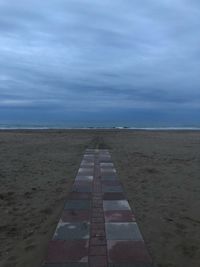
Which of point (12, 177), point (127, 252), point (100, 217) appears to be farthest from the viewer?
point (12, 177)

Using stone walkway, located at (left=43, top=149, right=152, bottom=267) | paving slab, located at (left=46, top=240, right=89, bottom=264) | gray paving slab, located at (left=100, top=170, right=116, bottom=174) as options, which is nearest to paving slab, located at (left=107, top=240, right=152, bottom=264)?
stone walkway, located at (left=43, top=149, right=152, bottom=267)

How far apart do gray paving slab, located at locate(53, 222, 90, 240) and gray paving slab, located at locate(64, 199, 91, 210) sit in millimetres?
953

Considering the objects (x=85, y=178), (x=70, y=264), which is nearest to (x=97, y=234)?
(x=70, y=264)

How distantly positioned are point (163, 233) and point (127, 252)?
3.74 feet

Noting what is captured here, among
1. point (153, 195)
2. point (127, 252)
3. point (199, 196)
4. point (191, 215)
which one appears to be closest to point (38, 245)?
point (127, 252)

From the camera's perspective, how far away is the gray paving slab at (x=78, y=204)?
6257mm

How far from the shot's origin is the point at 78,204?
21.3ft

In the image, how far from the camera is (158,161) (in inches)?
536

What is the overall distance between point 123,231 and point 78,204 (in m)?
1.75

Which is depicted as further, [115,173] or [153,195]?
[115,173]

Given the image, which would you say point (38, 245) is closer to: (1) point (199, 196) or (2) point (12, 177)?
(1) point (199, 196)

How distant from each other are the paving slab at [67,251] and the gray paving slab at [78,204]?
1723 mm

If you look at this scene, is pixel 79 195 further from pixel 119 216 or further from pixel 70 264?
pixel 70 264

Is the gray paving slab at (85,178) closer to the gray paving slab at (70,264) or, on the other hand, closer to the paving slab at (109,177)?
the paving slab at (109,177)
